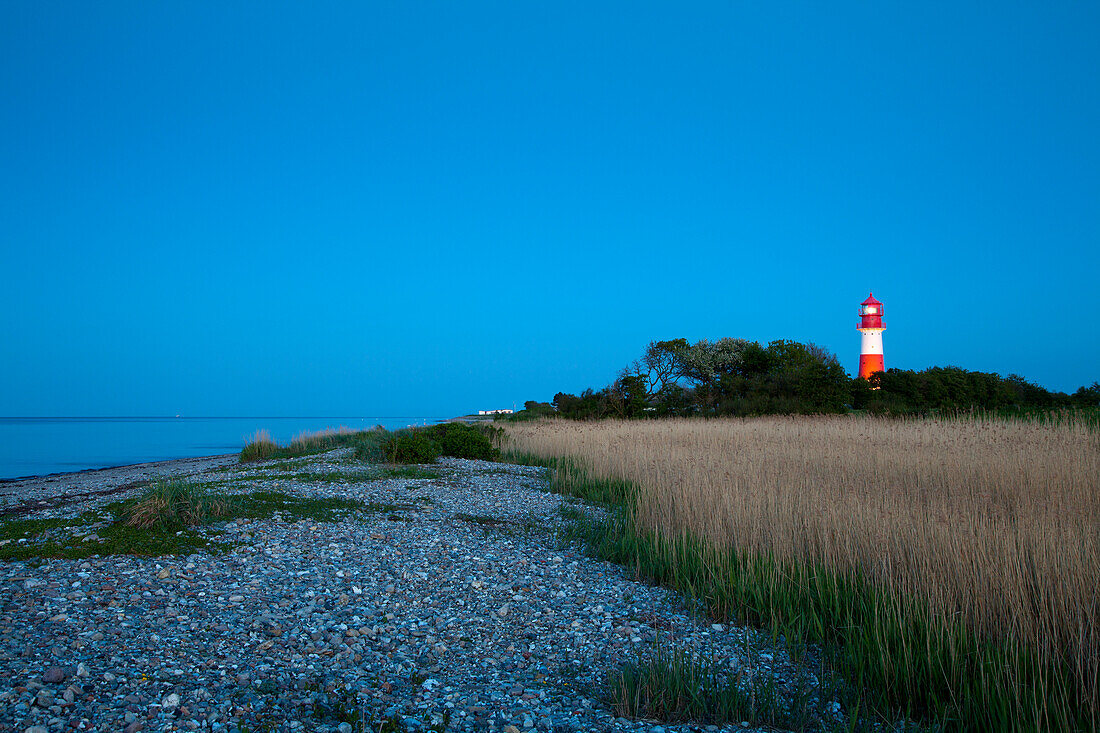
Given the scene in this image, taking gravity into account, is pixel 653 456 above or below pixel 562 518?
above

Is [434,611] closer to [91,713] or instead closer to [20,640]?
[91,713]

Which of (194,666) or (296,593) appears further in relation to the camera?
(296,593)

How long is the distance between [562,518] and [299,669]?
19.2 ft

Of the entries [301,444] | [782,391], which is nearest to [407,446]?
[301,444]

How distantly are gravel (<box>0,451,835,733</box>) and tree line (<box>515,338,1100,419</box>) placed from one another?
19.6 m

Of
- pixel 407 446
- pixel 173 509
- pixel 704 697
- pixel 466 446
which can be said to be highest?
pixel 407 446

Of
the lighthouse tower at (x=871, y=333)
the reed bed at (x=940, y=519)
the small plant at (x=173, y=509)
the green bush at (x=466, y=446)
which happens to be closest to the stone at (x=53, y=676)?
the small plant at (x=173, y=509)

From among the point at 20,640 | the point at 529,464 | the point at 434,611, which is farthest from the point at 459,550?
the point at 529,464

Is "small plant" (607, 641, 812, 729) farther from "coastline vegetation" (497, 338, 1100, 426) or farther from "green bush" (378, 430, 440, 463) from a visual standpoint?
"coastline vegetation" (497, 338, 1100, 426)

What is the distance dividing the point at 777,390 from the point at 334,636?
95.8 feet

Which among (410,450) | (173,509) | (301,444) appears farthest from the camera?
(301,444)

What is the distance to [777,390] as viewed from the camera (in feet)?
100

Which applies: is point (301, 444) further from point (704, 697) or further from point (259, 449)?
point (704, 697)

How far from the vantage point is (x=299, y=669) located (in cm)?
407
